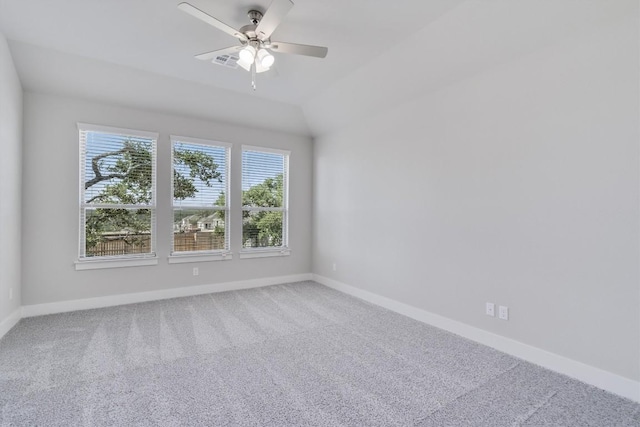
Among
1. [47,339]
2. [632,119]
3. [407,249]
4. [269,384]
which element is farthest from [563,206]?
[47,339]

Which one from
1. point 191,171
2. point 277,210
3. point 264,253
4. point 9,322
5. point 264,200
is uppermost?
point 191,171

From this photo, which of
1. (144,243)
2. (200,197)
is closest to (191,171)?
(200,197)

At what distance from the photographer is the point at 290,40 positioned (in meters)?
3.08

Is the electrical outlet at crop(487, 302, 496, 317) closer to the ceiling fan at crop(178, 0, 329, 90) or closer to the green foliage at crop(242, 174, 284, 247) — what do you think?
the ceiling fan at crop(178, 0, 329, 90)

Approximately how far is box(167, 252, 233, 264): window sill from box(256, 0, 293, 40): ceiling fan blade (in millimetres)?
3278

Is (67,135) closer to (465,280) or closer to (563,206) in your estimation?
(465,280)

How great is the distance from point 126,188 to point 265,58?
285cm

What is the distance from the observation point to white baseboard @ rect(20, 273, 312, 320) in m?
3.71

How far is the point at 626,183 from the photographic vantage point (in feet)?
7.16

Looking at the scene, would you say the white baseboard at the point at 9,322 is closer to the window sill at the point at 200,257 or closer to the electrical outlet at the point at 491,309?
the window sill at the point at 200,257

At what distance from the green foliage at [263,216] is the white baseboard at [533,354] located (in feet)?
7.42

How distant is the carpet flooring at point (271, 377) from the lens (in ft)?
6.36

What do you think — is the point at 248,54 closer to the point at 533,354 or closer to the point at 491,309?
the point at 491,309

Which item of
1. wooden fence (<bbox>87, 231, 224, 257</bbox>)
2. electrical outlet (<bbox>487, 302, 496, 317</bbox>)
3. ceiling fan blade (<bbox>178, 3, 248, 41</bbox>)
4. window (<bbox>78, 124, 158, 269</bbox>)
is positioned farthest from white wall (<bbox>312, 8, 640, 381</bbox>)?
window (<bbox>78, 124, 158, 269</bbox>)
